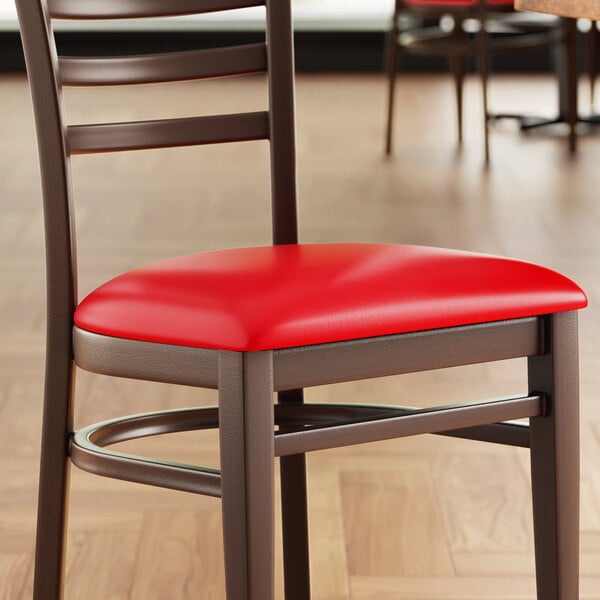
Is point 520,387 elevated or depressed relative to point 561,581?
depressed

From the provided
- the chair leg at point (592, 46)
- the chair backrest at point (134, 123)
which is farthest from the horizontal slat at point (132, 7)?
the chair leg at point (592, 46)

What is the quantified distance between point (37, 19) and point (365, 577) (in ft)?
2.59

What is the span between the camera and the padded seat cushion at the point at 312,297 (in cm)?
90

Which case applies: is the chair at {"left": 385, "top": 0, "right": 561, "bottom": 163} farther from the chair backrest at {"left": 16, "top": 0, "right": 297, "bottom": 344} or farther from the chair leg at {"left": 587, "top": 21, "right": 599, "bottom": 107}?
the chair backrest at {"left": 16, "top": 0, "right": 297, "bottom": 344}

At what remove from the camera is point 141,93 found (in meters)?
5.99

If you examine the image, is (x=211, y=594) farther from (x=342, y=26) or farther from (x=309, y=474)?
(x=342, y=26)

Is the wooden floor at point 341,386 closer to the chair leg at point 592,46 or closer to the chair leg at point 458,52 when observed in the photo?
the chair leg at point 458,52

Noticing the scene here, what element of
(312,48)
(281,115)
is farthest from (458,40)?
(281,115)

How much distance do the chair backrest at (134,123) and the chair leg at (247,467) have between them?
228 millimetres

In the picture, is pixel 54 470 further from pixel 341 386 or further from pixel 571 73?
pixel 571 73

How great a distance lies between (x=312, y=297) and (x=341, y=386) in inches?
48.9

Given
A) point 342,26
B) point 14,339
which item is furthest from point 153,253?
point 342,26

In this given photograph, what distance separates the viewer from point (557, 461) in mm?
1010

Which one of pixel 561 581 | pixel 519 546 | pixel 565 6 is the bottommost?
pixel 519 546
